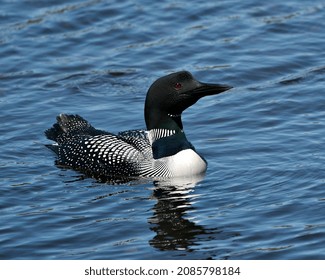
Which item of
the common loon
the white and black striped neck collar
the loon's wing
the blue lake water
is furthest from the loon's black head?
the blue lake water

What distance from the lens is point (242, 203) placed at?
8414 mm

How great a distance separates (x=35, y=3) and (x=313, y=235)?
7.77 metres

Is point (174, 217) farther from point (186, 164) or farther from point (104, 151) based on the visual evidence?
point (104, 151)

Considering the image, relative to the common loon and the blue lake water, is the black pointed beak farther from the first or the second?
the blue lake water

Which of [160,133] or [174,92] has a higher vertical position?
[174,92]

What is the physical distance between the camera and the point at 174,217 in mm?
8336

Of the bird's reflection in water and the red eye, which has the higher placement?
the red eye

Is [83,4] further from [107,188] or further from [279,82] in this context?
[107,188]

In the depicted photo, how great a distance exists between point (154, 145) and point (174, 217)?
1.37 metres

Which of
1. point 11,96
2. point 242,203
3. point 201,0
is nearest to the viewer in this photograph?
point 242,203

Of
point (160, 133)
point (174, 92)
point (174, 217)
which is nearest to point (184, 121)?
point (160, 133)

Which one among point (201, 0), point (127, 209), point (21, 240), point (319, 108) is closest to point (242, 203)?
point (127, 209)

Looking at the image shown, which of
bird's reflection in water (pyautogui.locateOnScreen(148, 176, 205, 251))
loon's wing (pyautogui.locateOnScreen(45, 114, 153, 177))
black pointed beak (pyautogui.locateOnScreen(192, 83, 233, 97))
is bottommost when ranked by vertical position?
bird's reflection in water (pyautogui.locateOnScreen(148, 176, 205, 251))

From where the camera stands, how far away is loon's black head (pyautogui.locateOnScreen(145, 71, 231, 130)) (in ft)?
30.6
